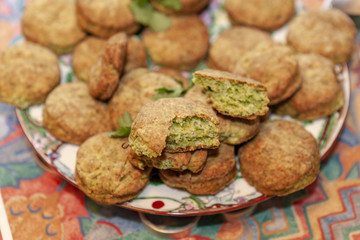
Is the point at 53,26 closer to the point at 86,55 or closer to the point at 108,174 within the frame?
the point at 86,55

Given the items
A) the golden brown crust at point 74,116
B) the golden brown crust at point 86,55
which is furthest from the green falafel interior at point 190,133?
the golden brown crust at point 86,55

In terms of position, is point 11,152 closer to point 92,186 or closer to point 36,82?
point 36,82

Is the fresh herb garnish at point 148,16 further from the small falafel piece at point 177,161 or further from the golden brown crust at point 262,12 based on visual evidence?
the small falafel piece at point 177,161

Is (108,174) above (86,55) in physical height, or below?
below

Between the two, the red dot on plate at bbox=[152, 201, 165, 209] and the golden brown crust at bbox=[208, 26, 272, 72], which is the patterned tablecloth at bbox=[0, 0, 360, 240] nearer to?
the red dot on plate at bbox=[152, 201, 165, 209]

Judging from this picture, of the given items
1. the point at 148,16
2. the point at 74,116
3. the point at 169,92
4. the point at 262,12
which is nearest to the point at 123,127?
the point at 169,92

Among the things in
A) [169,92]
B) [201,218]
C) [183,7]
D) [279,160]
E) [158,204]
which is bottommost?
[201,218]
